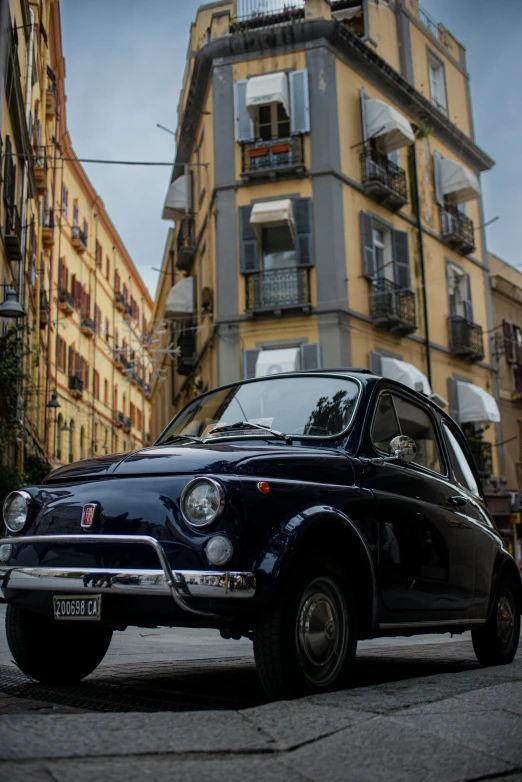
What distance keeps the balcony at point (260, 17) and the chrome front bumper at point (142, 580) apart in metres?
25.4

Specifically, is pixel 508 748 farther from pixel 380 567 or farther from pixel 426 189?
pixel 426 189

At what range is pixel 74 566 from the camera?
14.2 feet

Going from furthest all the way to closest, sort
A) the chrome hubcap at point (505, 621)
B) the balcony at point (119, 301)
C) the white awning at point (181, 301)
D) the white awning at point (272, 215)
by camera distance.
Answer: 1. the balcony at point (119, 301)
2. the white awning at point (181, 301)
3. the white awning at point (272, 215)
4. the chrome hubcap at point (505, 621)

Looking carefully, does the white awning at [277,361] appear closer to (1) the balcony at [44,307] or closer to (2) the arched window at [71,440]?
(1) the balcony at [44,307]

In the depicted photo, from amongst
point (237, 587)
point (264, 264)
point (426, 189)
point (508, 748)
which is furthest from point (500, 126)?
point (426, 189)

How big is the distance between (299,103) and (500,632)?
21900mm

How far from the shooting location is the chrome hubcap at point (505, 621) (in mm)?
6750

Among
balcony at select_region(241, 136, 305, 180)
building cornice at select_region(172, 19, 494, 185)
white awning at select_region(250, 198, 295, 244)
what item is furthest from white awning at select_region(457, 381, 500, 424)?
building cornice at select_region(172, 19, 494, 185)

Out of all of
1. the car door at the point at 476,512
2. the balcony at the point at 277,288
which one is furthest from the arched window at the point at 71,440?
the car door at the point at 476,512

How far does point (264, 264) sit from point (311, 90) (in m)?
5.26

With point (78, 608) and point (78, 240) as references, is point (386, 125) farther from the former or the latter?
point (78, 608)

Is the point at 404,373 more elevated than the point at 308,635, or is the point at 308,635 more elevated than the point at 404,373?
the point at 404,373

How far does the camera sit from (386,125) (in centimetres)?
2644

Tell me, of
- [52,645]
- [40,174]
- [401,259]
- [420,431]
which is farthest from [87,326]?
[52,645]
